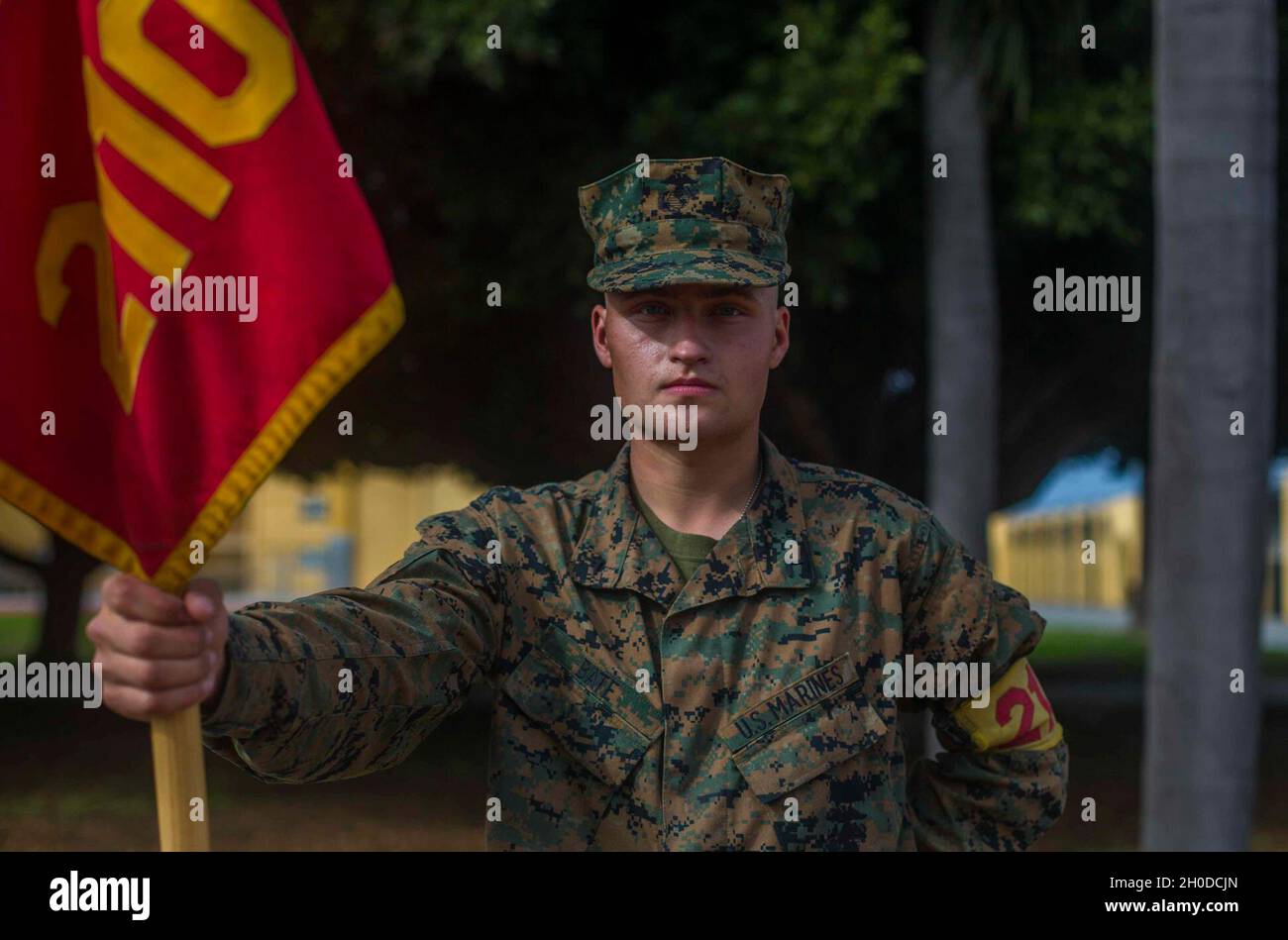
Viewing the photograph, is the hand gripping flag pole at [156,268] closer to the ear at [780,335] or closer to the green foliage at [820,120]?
the ear at [780,335]

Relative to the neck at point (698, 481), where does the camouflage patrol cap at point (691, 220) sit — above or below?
above

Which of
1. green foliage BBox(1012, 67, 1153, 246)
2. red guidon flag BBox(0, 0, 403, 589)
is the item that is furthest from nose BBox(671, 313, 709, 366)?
green foliage BBox(1012, 67, 1153, 246)

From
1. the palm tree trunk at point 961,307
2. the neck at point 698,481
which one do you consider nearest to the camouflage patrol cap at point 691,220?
the neck at point 698,481

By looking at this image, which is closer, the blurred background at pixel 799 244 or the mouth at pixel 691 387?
the mouth at pixel 691 387

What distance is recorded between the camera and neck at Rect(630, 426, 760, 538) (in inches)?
120

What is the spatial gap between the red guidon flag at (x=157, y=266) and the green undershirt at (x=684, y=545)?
93cm

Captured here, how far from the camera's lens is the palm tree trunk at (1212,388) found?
6797 millimetres

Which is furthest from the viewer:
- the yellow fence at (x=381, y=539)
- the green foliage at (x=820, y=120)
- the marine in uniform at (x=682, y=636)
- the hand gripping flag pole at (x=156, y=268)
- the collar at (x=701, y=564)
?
the yellow fence at (x=381, y=539)

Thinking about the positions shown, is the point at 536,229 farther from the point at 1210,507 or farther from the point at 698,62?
the point at 1210,507

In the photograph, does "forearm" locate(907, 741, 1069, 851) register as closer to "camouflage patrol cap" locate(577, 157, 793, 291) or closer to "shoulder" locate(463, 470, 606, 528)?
"shoulder" locate(463, 470, 606, 528)

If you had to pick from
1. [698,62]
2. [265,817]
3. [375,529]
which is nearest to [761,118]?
[698,62]
